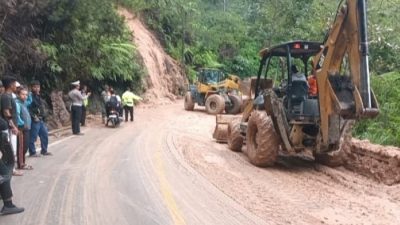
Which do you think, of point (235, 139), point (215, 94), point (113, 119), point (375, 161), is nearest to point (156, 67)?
point (215, 94)

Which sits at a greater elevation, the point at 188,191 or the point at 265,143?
the point at 265,143

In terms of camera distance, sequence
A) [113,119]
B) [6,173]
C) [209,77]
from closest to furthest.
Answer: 1. [6,173]
2. [113,119]
3. [209,77]

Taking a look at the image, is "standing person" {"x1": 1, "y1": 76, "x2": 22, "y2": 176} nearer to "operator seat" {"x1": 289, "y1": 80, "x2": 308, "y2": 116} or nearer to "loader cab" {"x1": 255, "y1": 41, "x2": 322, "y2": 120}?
"loader cab" {"x1": 255, "y1": 41, "x2": 322, "y2": 120}

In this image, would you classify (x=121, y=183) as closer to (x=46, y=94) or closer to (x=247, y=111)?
(x=247, y=111)

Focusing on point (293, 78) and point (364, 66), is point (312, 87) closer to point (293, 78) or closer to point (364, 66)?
point (293, 78)

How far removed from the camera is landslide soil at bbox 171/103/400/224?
6.38 metres

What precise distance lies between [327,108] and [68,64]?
45.0 ft

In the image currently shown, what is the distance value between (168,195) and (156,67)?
93.6ft

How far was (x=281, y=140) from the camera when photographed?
9.75 metres

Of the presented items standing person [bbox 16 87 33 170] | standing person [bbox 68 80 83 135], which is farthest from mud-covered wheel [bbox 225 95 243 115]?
standing person [bbox 16 87 33 170]

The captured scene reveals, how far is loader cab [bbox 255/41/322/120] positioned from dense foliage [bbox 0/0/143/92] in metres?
8.93

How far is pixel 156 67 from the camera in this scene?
35.3 metres

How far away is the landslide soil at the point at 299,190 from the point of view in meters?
6.38

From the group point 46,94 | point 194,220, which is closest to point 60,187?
point 194,220
